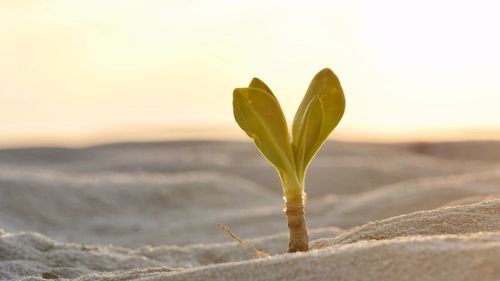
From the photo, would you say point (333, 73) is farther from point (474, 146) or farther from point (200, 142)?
point (200, 142)

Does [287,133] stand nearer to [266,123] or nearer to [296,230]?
[266,123]

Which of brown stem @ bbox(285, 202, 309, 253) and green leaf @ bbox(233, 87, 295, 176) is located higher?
green leaf @ bbox(233, 87, 295, 176)

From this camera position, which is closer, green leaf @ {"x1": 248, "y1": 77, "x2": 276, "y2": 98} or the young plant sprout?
the young plant sprout

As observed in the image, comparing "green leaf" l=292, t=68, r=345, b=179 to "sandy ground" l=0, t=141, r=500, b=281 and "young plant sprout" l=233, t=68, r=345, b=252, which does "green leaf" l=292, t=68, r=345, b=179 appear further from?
"sandy ground" l=0, t=141, r=500, b=281

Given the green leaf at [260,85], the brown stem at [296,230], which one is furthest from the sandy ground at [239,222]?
the green leaf at [260,85]

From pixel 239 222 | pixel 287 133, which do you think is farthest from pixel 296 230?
pixel 239 222

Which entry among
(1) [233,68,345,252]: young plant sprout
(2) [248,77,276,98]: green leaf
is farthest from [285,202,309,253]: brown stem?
(2) [248,77,276,98]: green leaf
